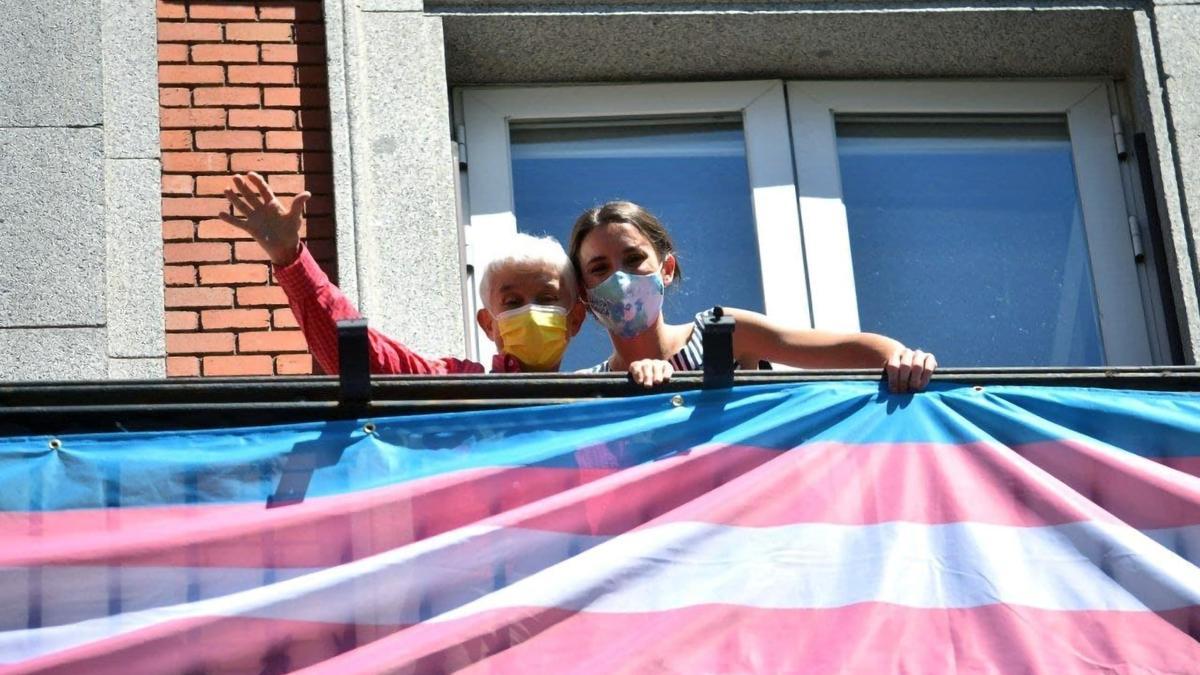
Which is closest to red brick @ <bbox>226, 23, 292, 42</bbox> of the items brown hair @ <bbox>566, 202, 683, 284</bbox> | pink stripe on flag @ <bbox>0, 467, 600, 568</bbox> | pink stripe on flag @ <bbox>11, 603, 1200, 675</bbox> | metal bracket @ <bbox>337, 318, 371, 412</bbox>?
brown hair @ <bbox>566, 202, 683, 284</bbox>

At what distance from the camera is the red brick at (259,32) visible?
7691mm

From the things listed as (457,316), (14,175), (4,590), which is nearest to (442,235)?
(457,316)

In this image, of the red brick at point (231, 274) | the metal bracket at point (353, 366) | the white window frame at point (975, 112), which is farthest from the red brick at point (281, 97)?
the metal bracket at point (353, 366)

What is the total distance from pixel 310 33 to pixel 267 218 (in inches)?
85.8

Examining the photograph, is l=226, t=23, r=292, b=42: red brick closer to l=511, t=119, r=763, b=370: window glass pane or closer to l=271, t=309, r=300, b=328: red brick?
l=511, t=119, r=763, b=370: window glass pane

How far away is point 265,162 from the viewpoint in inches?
295

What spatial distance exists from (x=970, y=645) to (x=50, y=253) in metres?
3.43

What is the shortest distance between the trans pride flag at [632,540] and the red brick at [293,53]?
8.64 feet

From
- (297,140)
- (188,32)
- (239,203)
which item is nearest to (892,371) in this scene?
(239,203)

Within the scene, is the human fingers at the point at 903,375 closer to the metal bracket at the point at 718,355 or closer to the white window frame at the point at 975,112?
the metal bracket at the point at 718,355

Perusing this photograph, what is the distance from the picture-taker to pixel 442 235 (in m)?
7.38

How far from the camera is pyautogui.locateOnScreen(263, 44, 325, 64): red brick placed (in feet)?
25.2

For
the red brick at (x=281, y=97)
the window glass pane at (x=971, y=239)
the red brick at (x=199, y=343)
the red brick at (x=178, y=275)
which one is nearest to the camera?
the red brick at (x=199, y=343)

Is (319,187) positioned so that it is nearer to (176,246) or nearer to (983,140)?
(176,246)
